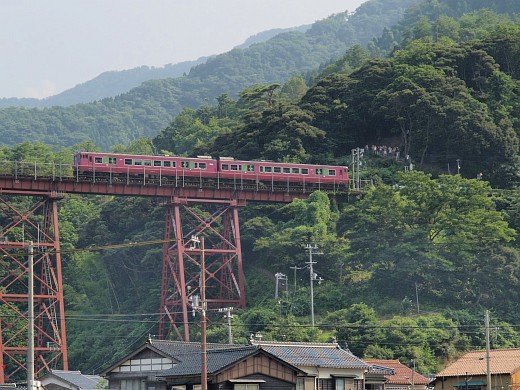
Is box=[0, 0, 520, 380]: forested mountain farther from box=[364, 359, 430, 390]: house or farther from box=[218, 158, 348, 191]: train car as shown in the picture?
box=[364, 359, 430, 390]: house

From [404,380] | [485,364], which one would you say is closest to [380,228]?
[404,380]

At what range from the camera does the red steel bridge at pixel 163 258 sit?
221 ft

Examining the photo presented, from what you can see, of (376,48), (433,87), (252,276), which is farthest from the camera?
(376,48)

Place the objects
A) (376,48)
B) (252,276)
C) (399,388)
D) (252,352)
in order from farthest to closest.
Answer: (376,48) → (252,276) → (399,388) → (252,352)

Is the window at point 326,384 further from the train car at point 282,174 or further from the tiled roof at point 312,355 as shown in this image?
the train car at point 282,174

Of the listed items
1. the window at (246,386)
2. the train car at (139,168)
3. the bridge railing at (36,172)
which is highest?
the train car at (139,168)

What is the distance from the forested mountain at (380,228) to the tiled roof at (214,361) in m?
18.2

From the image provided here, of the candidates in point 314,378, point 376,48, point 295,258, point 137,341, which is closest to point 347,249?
point 295,258

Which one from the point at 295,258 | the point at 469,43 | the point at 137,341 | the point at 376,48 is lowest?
the point at 137,341

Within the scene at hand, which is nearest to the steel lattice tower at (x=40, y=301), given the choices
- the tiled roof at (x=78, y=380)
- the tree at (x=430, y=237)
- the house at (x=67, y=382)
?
the tiled roof at (x=78, y=380)

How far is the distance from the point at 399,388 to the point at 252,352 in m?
14.5

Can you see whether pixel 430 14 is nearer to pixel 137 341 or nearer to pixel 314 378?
pixel 137 341

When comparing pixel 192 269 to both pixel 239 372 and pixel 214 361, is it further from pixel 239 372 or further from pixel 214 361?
pixel 239 372

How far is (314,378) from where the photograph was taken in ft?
140
